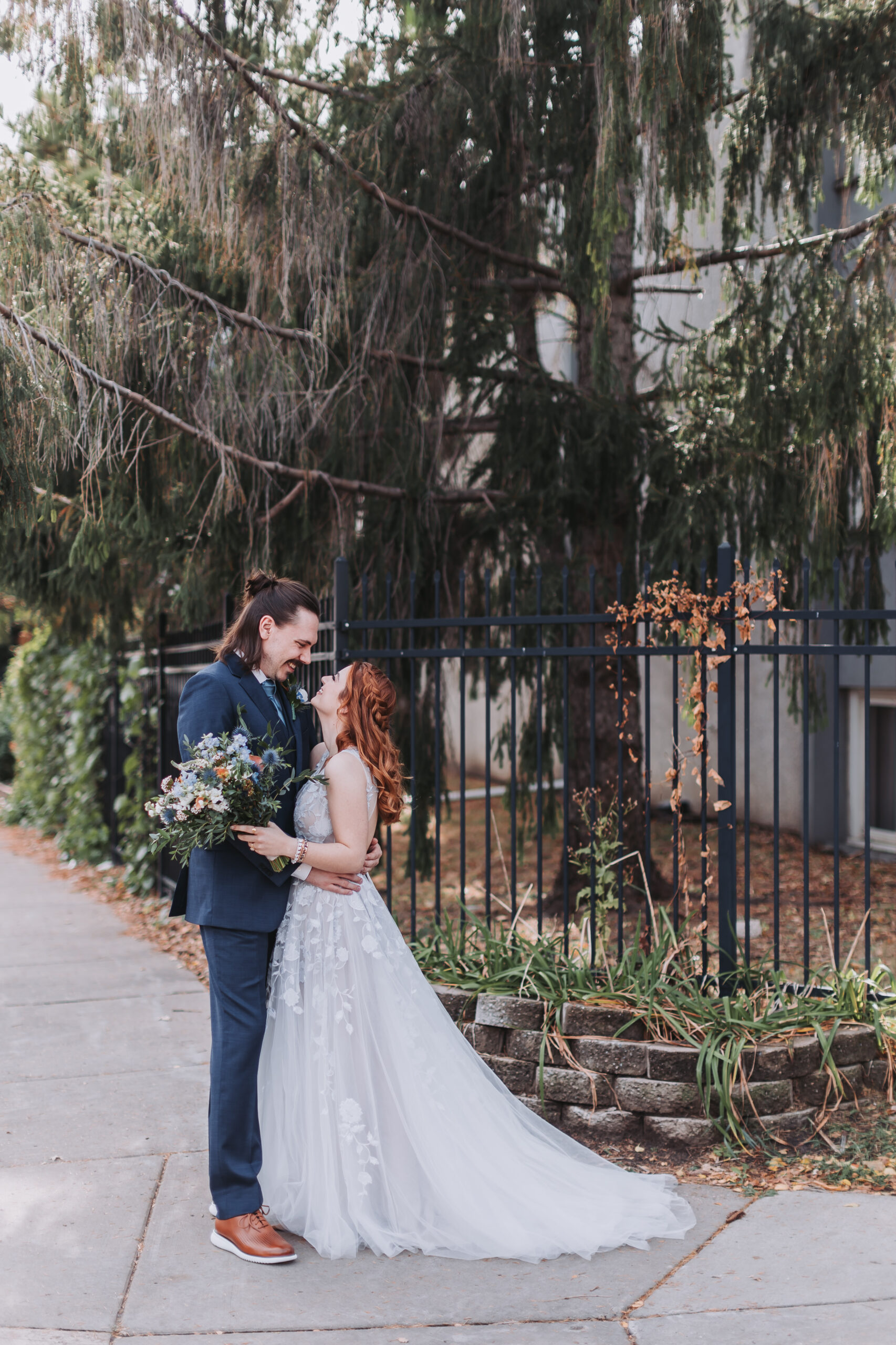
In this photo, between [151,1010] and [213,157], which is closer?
[213,157]

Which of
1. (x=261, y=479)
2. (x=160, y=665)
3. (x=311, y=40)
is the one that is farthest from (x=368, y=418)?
(x=160, y=665)

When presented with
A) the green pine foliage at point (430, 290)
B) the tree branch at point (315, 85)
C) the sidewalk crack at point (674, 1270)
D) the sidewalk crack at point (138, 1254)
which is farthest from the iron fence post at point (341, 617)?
the sidewalk crack at point (674, 1270)

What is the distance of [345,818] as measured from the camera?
3645 millimetres

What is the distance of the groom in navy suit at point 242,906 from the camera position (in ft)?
11.4

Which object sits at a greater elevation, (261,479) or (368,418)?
(368,418)

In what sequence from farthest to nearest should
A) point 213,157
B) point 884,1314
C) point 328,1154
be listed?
point 213,157, point 328,1154, point 884,1314

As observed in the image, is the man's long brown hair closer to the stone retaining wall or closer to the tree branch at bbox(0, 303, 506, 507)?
the tree branch at bbox(0, 303, 506, 507)

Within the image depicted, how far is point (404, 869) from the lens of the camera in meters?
9.39

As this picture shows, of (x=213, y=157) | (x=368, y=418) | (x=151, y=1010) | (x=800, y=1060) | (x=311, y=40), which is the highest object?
(x=311, y=40)

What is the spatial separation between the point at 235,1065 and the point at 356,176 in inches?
172

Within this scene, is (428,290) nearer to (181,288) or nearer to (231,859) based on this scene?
(181,288)

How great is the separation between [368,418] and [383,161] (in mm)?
1360

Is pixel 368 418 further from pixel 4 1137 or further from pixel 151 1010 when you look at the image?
pixel 4 1137

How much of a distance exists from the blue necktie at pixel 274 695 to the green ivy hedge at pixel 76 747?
17.6 feet
